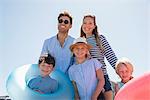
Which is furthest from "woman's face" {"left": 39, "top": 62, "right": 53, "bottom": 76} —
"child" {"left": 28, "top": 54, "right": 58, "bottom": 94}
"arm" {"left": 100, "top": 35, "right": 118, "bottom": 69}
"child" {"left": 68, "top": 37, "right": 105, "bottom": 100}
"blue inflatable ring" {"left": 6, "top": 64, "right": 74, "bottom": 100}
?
"arm" {"left": 100, "top": 35, "right": 118, "bottom": 69}

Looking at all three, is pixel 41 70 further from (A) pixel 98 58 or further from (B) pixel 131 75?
(B) pixel 131 75

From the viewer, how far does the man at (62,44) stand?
383cm

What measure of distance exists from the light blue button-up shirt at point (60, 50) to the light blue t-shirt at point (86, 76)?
0.61ft

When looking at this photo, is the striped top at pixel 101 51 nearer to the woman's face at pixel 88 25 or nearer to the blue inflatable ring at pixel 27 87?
the woman's face at pixel 88 25

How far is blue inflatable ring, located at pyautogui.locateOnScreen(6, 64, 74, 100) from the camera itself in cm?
354

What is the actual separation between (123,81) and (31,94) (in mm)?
1095

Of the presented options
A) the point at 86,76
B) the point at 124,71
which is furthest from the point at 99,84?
the point at 124,71

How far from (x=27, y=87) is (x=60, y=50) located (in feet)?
1.90

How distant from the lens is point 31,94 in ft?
11.5

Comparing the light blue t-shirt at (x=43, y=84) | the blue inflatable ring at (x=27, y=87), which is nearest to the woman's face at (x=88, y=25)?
the blue inflatable ring at (x=27, y=87)

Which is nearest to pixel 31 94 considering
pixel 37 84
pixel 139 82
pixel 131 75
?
pixel 37 84

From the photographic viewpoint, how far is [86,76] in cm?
364

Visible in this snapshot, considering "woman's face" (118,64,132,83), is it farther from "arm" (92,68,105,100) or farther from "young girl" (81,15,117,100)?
"arm" (92,68,105,100)

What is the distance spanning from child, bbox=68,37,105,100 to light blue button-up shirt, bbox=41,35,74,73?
0.14m
